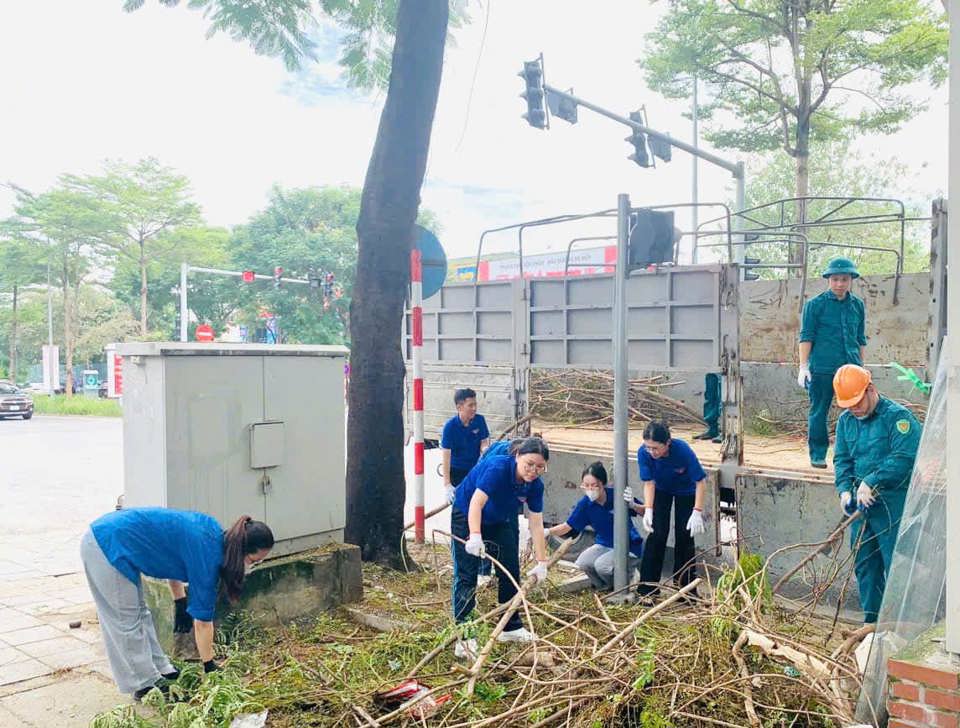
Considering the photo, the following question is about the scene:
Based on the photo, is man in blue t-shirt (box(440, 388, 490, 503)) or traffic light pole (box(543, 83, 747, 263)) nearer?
man in blue t-shirt (box(440, 388, 490, 503))

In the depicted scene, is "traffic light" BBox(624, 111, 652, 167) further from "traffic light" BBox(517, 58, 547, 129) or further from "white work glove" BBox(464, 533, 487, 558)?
"white work glove" BBox(464, 533, 487, 558)

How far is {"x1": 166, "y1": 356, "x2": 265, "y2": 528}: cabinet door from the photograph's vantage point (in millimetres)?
5133

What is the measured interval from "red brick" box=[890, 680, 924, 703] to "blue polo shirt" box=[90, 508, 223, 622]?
10.5 ft

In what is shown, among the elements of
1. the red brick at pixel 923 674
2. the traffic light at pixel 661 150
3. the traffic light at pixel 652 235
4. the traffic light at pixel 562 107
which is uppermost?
the traffic light at pixel 562 107

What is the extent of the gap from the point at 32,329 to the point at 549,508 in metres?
43.3

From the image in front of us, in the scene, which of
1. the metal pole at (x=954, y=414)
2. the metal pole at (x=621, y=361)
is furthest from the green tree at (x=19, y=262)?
the metal pole at (x=954, y=414)

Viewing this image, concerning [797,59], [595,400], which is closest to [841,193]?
[797,59]

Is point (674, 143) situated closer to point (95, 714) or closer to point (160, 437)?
point (160, 437)

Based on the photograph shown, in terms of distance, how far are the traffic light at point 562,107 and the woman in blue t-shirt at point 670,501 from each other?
7682mm

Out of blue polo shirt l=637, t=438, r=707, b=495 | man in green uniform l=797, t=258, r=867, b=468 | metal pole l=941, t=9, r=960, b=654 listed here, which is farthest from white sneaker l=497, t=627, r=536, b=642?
man in green uniform l=797, t=258, r=867, b=468

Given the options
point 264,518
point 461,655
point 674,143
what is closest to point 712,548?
point 461,655

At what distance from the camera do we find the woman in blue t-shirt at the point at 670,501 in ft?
19.5

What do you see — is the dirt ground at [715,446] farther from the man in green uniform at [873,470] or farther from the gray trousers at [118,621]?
the gray trousers at [118,621]

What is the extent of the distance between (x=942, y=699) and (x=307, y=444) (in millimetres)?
4236
